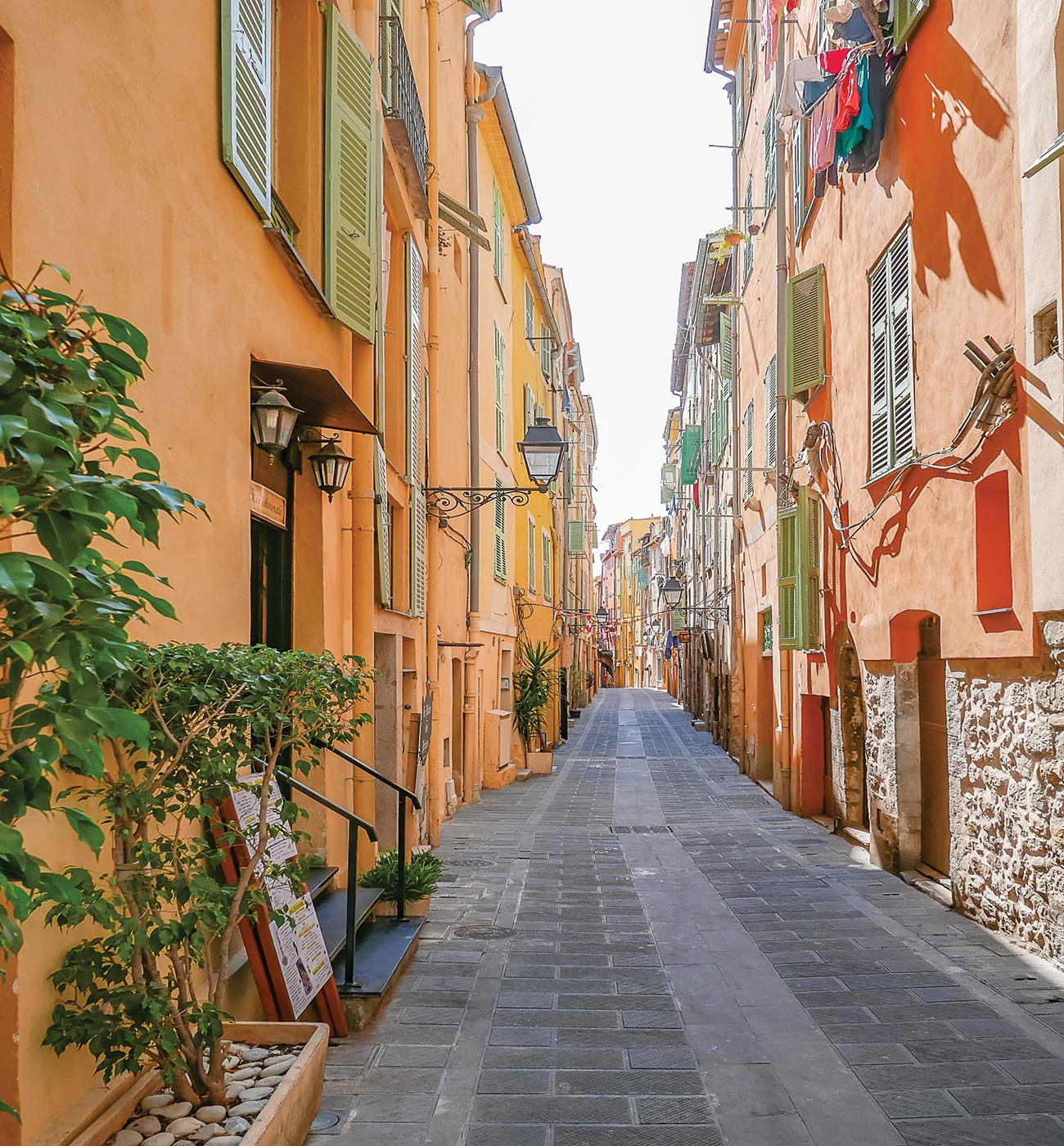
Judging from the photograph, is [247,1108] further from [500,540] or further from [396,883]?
[500,540]

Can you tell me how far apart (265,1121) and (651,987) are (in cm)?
337

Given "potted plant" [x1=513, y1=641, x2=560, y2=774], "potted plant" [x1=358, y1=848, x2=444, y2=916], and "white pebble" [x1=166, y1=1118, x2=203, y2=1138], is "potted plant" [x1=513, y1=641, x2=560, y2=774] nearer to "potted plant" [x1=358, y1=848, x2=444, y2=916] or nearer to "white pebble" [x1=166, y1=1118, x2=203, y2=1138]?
"potted plant" [x1=358, y1=848, x2=444, y2=916]

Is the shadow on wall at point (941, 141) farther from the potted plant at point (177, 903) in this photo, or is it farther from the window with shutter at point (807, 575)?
the potted plant at point (177, 903)

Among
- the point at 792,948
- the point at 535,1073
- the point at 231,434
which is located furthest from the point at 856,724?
the point at 231,434

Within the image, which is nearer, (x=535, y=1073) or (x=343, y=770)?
(x=535, y=1073)

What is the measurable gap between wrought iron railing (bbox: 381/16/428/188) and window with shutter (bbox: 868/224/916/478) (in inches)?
184

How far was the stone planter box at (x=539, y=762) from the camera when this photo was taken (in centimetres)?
2055

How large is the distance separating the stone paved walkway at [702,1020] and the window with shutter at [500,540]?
31.1 ft

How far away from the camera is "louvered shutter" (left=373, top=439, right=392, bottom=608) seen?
8.73 meters

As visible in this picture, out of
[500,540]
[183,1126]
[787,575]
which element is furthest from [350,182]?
[500,540]

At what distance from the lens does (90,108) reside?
3.67 metres

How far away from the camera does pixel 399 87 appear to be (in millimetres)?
10172

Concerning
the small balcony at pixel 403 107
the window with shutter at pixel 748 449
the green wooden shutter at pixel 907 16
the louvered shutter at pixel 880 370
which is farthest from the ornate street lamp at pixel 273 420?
the window with shutter at pixel 748 449

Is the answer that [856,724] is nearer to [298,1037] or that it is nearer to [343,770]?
[343,770]
